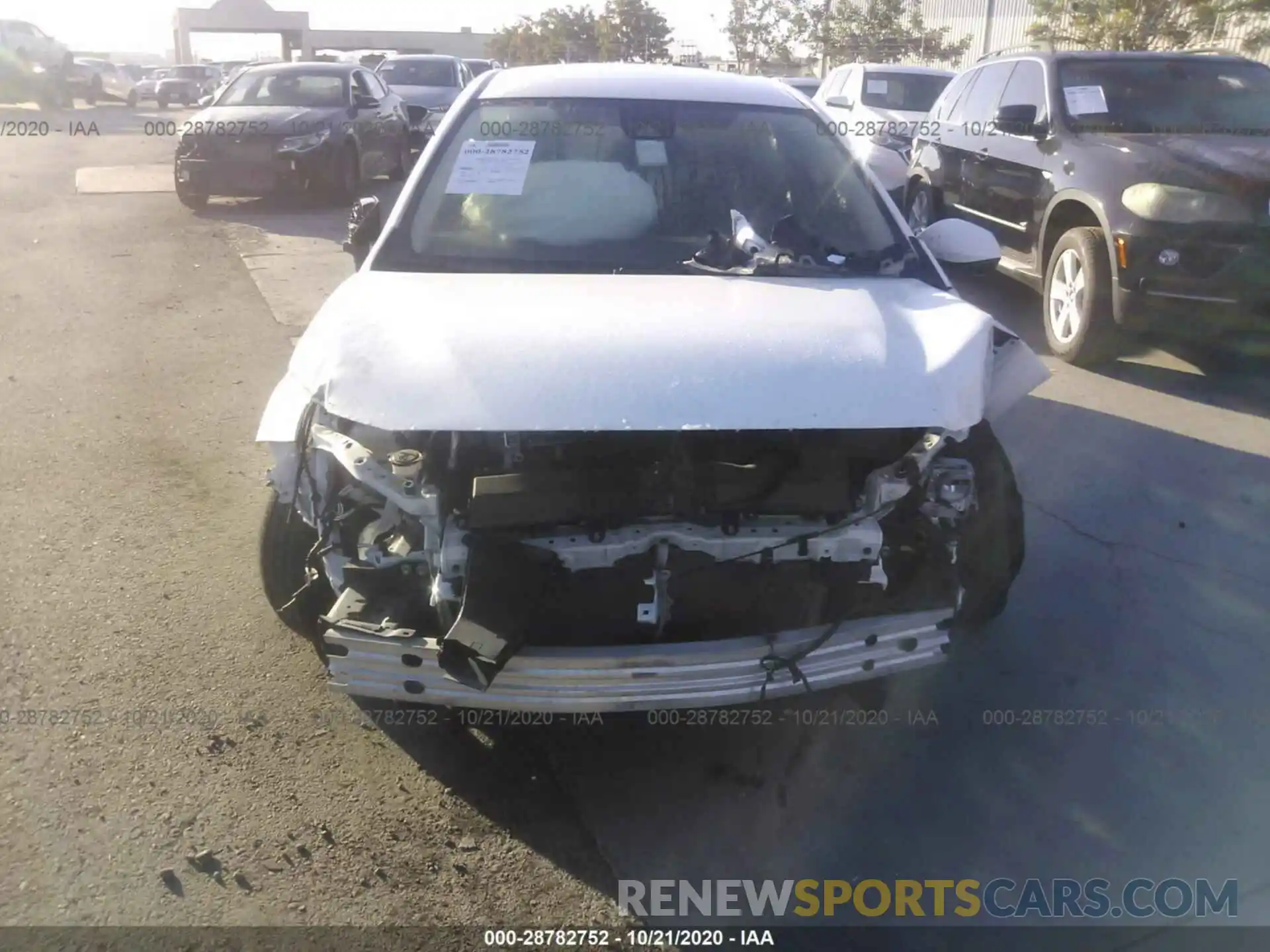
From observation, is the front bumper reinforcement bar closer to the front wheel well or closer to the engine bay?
the engine bay

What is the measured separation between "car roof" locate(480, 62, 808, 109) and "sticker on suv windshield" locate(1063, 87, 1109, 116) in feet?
11.3

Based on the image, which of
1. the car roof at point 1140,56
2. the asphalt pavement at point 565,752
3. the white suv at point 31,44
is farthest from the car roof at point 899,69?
the white suv at point 31,44

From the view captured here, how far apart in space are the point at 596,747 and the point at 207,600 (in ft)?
5.35

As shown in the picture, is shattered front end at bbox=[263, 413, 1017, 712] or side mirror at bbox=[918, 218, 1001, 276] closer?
shattered front end at bbox=[263, 413, 1017, 712]

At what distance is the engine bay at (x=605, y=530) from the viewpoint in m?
2.61

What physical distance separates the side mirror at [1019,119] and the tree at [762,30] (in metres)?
17.7

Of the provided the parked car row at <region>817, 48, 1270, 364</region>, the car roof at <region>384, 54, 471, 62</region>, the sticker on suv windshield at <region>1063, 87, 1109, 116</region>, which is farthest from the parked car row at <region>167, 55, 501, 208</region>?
the sticker on suv windshield at <region>1063, 87, 1109, 116</region>

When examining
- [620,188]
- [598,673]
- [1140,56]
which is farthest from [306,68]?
[598,673]

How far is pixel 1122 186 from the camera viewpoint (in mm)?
6262

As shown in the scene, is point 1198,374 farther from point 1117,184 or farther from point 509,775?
point 509,775

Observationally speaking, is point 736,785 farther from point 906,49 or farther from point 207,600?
point 906,49

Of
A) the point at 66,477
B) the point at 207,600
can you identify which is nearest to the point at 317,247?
the point at 66,477

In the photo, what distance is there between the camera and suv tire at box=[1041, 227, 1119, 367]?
21.0ft

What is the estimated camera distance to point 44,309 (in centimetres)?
787
